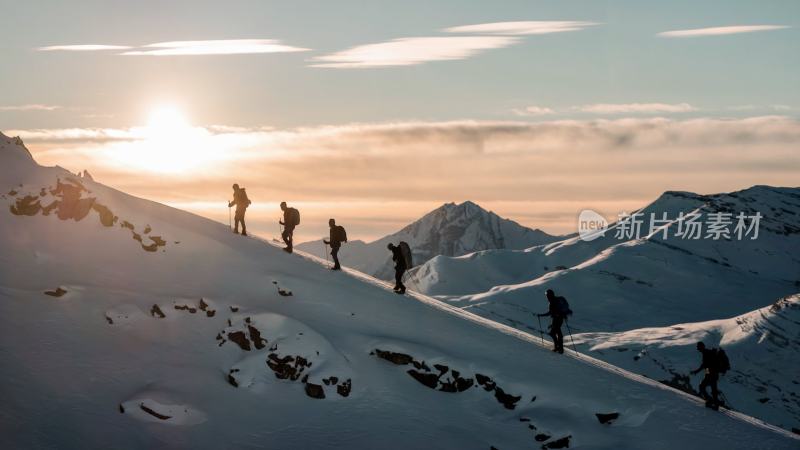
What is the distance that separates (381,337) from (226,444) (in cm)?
851

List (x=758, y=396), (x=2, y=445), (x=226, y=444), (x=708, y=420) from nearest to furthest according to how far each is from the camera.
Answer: (x=2, y=445), (x=226, y=444), (x=708, y=420), (x=758, y=396)

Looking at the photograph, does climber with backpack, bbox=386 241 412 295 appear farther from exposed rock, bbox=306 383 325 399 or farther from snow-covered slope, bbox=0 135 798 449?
exposed rock, bbox=306 383 325 399

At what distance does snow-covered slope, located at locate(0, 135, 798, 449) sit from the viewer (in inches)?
955

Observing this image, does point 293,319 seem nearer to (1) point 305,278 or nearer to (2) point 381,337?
(2) point 381,337

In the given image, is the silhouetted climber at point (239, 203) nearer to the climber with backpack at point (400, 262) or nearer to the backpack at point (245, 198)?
the backpack at point (245, 198)

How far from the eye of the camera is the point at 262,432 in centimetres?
2462

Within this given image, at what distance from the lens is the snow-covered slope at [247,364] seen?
955 inches

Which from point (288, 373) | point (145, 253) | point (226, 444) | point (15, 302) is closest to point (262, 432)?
point (226, 444)

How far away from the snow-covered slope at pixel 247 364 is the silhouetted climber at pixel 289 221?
2.57 m

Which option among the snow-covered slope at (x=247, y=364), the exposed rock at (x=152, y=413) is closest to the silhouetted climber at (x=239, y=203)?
the snow-covered slope at (x=247, y=364)

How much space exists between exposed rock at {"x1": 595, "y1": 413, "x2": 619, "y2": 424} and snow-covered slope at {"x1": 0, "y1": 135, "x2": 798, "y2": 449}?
0.63 feet

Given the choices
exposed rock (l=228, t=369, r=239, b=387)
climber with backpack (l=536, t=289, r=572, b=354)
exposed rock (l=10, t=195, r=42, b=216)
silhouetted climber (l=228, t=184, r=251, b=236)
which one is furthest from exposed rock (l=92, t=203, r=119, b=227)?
climber with backpack (l=536, t=289, r=572, b=354)

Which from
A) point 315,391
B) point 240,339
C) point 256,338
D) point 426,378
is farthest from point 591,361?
point 240,339

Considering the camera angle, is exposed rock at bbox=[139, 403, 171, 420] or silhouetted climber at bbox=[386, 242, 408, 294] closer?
exposed rock at bbox=[139, 403, 171, 420]
